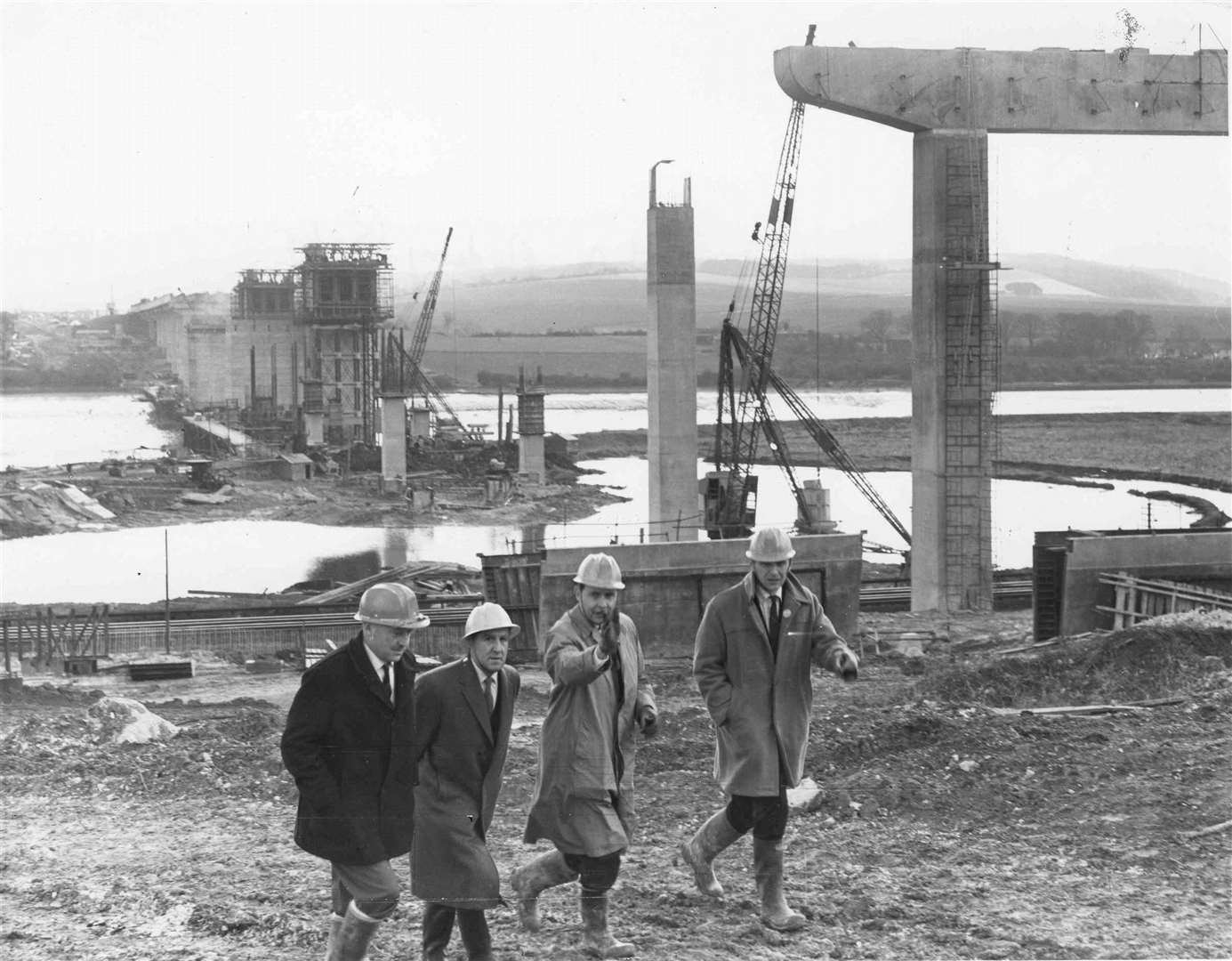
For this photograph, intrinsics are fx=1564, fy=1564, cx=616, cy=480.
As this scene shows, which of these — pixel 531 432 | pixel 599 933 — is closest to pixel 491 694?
Result: pixel 599 933

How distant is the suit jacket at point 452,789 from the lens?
575 centimetres

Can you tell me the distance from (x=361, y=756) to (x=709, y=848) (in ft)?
6.35

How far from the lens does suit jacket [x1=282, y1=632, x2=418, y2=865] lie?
5.39m

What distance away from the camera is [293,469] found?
6419 cm

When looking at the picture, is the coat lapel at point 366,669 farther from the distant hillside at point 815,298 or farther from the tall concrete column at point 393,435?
the distant hillside at point 815,298

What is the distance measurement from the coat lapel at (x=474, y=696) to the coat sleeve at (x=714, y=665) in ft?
3.65

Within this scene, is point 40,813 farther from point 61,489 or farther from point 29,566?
point 61,489

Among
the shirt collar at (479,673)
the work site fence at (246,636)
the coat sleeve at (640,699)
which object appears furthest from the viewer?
the work site fence at (246,636)

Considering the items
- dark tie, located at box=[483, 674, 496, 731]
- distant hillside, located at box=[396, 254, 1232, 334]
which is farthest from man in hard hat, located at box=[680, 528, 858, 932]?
distant hillside, located at box=[396, 254, 1232, 334]

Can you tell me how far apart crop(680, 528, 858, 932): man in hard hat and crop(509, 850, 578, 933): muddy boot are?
2.52ft

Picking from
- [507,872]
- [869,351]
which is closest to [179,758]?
[507,872]

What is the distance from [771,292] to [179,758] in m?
A: 32.7

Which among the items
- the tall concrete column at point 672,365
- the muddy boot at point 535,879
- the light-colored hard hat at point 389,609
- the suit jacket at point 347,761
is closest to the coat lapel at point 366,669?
the suit jacket at point 347,761

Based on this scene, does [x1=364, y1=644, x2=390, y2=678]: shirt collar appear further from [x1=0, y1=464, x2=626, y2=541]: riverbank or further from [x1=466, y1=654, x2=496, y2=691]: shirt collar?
[x1=0, y1=464, x2=626, y2=541]: riverbank
